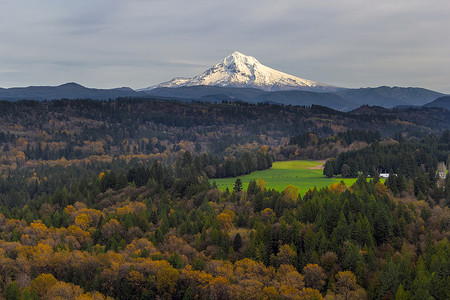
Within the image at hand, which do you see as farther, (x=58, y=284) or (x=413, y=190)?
(x=413, y=190)

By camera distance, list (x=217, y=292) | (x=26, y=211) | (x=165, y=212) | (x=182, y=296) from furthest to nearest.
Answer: (x=26, y=211), (x=165, y=212), (x=182, y=296), (x=217, y=292)

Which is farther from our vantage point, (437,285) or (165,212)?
(165,212)

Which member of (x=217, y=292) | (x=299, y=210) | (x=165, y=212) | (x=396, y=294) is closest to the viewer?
(x=396, y=294)

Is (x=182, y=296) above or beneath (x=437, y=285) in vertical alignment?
beneath

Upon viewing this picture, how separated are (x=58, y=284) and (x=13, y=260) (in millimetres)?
18947

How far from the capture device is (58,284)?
9006 centimetres

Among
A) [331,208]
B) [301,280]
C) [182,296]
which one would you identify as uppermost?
[331,208]

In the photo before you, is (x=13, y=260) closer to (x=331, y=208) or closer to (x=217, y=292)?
(x=217, y=292)

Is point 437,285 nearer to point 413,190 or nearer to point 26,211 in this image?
point 413,190

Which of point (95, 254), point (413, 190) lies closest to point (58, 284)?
point (95, 254)

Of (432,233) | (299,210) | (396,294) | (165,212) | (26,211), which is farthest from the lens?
(26,211)

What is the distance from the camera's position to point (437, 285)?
82.9m

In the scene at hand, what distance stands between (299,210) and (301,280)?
1375 inches

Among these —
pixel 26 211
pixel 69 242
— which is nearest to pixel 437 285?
pixel 69 242
